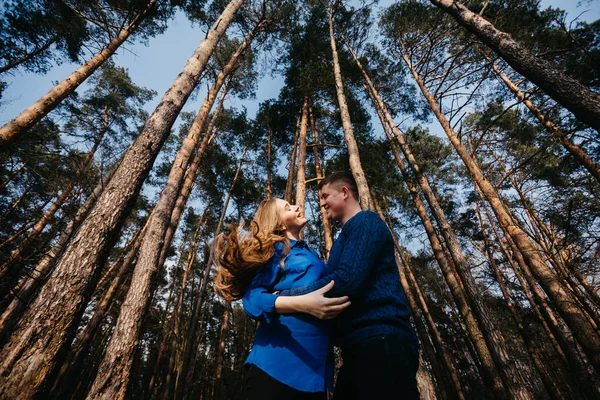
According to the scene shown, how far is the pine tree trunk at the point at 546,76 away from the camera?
298 centimetres

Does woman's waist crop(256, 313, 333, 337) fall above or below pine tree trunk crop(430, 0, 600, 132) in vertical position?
below

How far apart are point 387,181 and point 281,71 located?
309 inches

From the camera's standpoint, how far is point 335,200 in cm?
178

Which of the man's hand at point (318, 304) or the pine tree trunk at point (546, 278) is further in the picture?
the pine tree trunk at point (546, 278)

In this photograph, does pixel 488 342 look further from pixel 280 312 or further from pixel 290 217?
pixel 280 312

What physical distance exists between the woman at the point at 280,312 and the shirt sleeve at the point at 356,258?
54 millimetres

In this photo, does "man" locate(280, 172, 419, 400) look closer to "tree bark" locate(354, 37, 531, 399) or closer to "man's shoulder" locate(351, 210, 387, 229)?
"man's shoulder" locate(351, 210, 387, 229)

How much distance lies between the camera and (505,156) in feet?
44.1

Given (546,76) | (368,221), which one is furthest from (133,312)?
(546,76)

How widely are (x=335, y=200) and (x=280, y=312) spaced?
0.85 meters

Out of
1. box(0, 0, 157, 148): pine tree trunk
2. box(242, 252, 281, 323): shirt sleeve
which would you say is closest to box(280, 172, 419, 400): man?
box(242, 252, 281, 323): shirt sleeve

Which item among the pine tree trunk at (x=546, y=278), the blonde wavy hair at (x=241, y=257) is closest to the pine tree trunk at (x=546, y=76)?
the pine tree trunk at (x=546, y=278)

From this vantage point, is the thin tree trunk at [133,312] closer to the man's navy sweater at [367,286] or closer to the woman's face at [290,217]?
the woman's face at [290,217]

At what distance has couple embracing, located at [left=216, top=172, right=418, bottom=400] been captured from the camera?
111 centimetres
